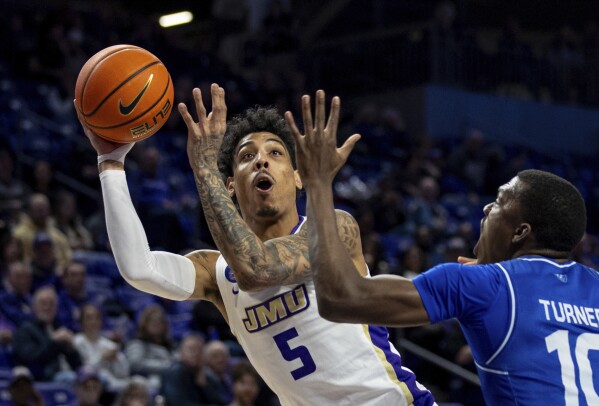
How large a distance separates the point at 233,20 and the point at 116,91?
16426 millimetres

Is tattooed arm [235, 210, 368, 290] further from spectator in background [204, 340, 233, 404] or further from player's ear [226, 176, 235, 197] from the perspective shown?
spectator in background [204, 340, 233, 404]

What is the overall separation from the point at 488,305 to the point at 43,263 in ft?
20.9

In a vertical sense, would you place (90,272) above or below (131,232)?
below

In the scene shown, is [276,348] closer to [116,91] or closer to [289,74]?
[116,91]

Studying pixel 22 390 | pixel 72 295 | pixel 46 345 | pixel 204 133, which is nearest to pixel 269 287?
pixel 204 133

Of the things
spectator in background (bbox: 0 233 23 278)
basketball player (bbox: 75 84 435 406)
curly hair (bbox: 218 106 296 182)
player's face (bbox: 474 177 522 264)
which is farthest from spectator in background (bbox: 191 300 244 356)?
player's face (bbox: 474 177 522 264)

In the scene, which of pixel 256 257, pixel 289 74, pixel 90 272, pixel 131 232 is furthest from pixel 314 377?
pixel 289 74

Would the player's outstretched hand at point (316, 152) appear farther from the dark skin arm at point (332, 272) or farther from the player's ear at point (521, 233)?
the player's ear at point (521, 233)

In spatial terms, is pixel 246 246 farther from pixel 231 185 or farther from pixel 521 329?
pixel 521 329

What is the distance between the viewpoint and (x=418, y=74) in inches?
733

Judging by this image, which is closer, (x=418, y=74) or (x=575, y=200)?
(x=575, y=200)

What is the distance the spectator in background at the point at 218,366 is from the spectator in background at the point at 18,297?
4.84ft

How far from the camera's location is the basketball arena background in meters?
9.99

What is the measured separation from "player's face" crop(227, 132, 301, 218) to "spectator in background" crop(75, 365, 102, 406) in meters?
3.41
